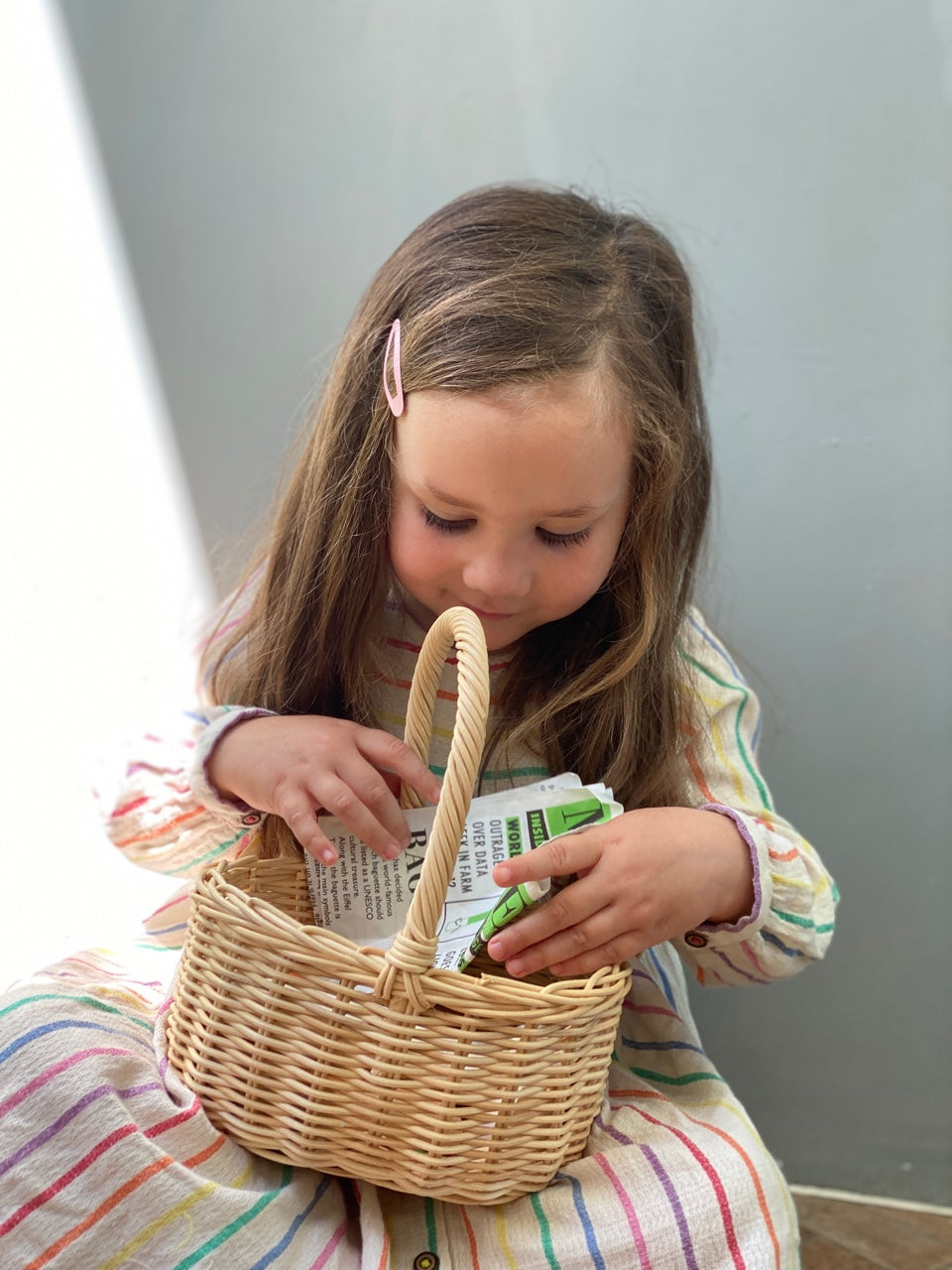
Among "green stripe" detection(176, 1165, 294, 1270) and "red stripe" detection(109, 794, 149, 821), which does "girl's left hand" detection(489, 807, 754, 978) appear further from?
"red stripe" detection(109, 794, 149, 821)

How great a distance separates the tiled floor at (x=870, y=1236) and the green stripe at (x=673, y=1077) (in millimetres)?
370

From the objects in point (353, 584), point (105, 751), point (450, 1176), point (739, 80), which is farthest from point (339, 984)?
point (739, 80)

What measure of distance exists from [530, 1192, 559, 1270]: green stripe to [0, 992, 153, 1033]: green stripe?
0.26 meters

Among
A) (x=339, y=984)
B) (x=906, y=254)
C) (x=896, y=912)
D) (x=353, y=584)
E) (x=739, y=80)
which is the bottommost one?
(x=896, y=912)

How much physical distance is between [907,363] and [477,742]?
0.58m

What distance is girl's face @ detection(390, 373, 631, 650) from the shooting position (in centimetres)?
71

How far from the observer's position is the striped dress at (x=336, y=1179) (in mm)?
580

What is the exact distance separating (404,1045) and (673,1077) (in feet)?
0.90

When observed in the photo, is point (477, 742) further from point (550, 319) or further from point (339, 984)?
point (550, 319)

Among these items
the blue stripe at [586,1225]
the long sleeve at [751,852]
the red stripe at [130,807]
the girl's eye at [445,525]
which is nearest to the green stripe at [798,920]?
the long sleeve at [751,852]

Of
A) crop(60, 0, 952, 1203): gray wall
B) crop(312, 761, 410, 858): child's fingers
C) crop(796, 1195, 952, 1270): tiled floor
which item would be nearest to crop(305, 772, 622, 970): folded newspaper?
crop(312, 761, 410, 858): child's fingers

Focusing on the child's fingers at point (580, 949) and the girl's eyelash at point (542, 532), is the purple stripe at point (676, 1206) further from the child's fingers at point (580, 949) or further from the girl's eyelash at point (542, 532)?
the girl's eyelash at point (542, 532)

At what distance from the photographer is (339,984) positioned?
0.60 meters

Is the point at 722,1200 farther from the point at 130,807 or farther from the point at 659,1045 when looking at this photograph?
the point at 130,807
